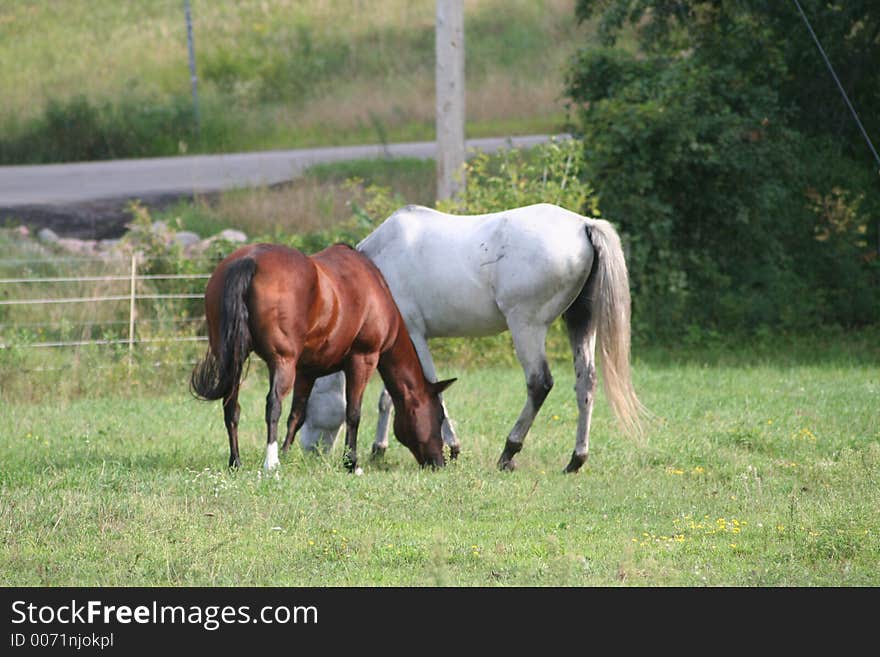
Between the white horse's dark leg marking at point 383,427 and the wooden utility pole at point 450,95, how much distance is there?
5639 millimetres

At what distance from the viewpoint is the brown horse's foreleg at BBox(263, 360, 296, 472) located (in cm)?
830

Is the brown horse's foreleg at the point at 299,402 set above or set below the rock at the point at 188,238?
above

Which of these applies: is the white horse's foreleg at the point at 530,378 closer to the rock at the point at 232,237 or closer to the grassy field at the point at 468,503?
the grassy field at the point at 468,503

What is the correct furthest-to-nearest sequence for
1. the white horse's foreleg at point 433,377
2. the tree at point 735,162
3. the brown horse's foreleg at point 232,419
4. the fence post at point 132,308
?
1. the tree at point 735,162
2. the fence post at point 132,308
3. the white horse's foreleg at point 433,377
4. the brown horse's foreleg at point 232,419

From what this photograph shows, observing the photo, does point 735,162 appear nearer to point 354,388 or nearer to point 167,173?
point 354,388

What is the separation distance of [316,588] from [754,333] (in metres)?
11.5

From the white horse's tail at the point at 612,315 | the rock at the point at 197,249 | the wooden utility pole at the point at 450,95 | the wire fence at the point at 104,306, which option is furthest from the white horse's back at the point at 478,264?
the rock at the point at 197,249

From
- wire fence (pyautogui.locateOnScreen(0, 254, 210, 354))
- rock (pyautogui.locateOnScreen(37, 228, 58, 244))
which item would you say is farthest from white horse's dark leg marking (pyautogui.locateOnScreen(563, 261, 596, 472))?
rock (pyautogui.locateOnScreen(37, 228, 58, 244))

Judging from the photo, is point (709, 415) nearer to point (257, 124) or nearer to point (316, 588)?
point (316, 588)

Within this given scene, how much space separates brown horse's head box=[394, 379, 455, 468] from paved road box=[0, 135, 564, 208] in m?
10.2

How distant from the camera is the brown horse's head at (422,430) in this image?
916 cm

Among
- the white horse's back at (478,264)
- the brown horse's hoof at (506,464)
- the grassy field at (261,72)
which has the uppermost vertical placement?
the white horse's back at (478,264)

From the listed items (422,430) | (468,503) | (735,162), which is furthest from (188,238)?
(468,503)

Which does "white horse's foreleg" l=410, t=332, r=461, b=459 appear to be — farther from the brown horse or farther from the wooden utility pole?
the wooden utility pole
